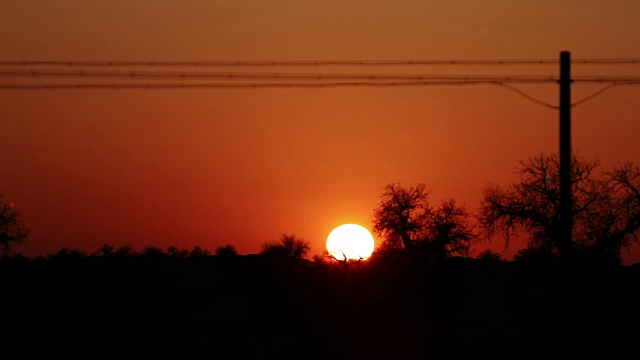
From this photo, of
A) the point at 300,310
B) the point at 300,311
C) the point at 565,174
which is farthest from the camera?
the point at 300,310

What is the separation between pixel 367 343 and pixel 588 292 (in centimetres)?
844

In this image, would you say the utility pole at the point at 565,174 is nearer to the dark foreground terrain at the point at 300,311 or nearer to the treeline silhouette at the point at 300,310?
the treeline silhouette at the point at 300,310

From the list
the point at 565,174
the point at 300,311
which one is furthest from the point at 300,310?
the point at 565,174

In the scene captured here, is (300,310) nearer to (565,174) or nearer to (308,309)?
(308,309)

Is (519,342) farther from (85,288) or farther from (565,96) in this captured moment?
(85,288)

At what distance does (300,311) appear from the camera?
125 feet

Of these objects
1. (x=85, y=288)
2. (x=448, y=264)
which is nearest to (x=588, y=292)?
(x=448, y=264)

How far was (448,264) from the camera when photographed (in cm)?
4594

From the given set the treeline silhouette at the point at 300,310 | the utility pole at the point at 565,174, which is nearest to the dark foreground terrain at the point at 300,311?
the treeline silhouette at the point at 300,310

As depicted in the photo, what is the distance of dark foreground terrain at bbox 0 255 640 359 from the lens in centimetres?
3075

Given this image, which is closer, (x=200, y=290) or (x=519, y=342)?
(x=519, y=342)

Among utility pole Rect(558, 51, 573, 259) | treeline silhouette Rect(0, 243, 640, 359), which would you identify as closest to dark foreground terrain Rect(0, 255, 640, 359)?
treeline silhouette Rect(0, 243, 640, 359)

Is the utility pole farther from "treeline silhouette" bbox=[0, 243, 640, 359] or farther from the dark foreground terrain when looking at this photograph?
the dark foreground terrain

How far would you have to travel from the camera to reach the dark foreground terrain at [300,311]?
30.8 metres
